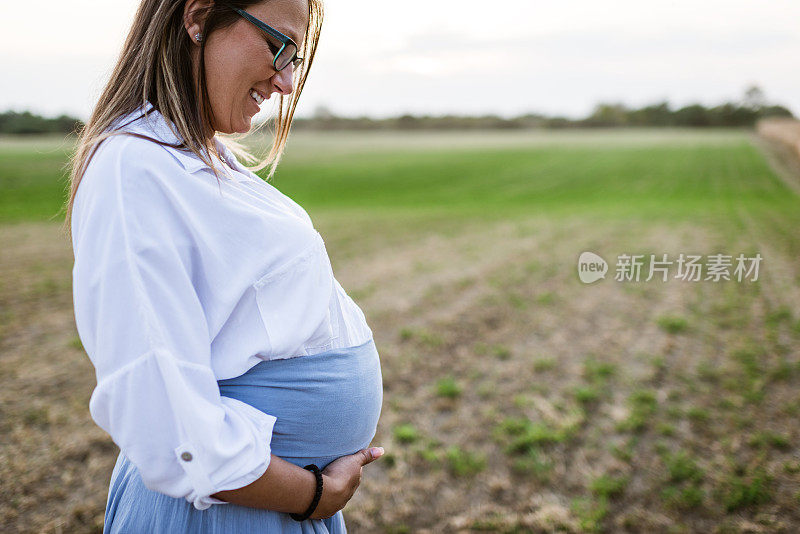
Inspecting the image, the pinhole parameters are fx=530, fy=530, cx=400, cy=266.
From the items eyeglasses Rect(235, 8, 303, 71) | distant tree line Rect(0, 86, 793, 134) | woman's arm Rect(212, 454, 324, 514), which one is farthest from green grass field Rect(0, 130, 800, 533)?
distant tree line Rect(0, 86, 793, 134)

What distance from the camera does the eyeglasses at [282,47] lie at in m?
1.05

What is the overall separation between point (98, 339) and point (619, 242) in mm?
11814

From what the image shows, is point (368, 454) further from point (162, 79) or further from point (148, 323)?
point (162, 79)

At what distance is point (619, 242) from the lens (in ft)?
37.6

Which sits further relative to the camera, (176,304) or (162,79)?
(162,79)

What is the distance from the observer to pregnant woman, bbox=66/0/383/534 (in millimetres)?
881

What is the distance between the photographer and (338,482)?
1.22 meters

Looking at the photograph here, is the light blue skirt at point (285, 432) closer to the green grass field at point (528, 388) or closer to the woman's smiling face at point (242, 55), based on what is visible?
the woman's smiling face at point (242, 55)

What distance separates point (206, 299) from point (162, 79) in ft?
1.48

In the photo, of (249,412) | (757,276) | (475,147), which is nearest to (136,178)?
(249,412)

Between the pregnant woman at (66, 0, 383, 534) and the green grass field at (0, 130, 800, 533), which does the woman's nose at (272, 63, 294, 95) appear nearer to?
the pregnant woman at (66, 0, 383, 534)

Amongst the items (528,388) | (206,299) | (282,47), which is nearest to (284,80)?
(282,47)

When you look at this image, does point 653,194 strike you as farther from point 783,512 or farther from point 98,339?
point 98,339

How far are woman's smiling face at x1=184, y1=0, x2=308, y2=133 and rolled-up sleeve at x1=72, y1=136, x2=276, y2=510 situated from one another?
22cm
